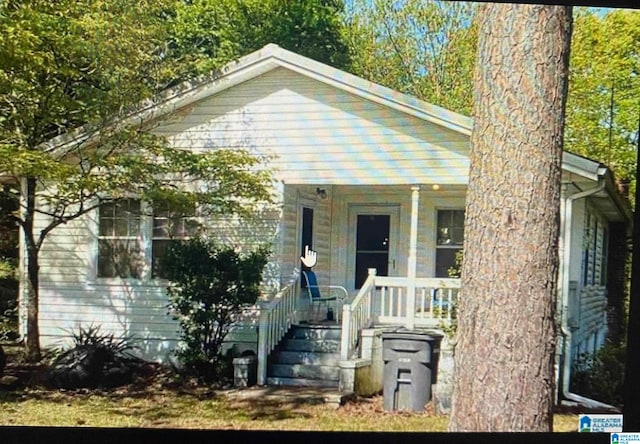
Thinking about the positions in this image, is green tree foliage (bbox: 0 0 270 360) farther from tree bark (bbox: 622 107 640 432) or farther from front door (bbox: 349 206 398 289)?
tree bark (bbox: 622 107 640 432)

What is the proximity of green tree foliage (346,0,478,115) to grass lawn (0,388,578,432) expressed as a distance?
166cm

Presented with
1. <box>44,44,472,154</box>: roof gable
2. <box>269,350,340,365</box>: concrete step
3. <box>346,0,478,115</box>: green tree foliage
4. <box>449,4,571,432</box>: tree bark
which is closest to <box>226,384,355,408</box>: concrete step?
<box>269,350,340,365</box>: concrete step

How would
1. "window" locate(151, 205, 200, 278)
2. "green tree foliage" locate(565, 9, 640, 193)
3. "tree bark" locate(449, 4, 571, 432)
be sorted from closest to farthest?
"tree bark" locate(449, 4, 571, 432)
"green tree foliage" locate(565, 9, 640, 193)
"window" locate(151, 205, 200, 278)

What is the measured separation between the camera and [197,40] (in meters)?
3.34

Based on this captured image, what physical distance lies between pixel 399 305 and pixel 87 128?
190 cm

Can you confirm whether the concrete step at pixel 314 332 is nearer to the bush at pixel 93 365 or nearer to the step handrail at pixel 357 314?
the step handrail at pixel 357 314

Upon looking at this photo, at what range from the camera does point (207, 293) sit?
338 centimetres

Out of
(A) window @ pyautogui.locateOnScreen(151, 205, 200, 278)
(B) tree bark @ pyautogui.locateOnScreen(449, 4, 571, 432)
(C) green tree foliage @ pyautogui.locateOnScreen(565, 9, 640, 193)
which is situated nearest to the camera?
(B) tree bark @ pyautogui.locateOnScreen(449, 4, 571, 432)

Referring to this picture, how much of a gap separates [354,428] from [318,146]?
1472 millimetres

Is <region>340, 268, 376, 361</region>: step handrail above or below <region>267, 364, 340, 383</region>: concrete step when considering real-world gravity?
above

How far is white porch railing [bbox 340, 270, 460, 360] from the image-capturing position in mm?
3326

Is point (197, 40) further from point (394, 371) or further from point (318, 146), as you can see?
point (394, 371)

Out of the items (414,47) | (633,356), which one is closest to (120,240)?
(414,47)

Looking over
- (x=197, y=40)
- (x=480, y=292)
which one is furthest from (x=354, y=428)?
(x=197, y=40)
